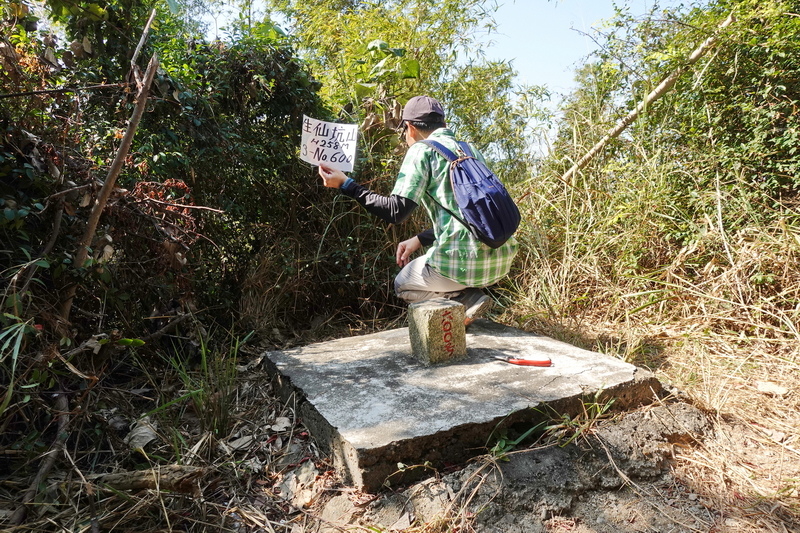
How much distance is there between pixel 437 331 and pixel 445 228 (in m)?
0.65

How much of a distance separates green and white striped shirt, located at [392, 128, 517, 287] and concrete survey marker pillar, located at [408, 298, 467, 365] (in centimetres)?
35

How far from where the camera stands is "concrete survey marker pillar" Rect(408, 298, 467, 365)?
2.50 metres

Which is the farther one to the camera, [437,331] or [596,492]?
[437,331]

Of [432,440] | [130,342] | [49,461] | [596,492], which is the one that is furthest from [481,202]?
[49,461]

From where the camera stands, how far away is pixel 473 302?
118 inches

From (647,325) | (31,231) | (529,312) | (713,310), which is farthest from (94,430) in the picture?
(713,310)

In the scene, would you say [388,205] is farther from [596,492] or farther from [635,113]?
[635,113]

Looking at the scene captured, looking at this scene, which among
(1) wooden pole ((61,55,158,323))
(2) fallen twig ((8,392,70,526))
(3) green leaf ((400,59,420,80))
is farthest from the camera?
(3) green leaf ((400,59,420,80))

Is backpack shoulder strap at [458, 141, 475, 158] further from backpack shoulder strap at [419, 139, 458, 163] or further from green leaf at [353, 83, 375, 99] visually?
green leaf at [353, 83, 375, 99]

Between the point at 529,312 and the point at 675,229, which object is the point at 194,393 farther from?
the point at 675,229

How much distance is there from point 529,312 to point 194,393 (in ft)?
7.83

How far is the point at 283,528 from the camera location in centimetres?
174

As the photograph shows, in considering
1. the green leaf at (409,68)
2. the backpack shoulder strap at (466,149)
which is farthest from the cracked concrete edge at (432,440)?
the green leaf at (409,68)

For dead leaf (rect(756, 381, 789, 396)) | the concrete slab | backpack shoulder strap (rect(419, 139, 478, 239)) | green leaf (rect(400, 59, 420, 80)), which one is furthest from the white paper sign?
dead leaf (rect(756, 381, 789, 396))
